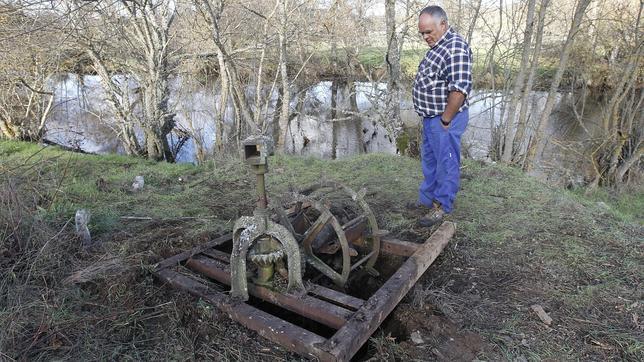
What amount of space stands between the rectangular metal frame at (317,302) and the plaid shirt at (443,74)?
46.6 inches

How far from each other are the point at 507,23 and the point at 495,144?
2.16 m

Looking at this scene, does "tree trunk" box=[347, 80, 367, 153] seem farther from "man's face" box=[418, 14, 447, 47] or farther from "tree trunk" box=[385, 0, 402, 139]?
"man's face" box=[418, 14, 447, 47]

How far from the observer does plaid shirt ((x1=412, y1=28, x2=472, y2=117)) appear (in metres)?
3.37

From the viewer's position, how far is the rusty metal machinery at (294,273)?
229cm

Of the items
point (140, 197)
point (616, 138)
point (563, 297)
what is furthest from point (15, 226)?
point (616, 138)

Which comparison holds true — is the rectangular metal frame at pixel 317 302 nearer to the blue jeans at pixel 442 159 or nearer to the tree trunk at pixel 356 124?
the blue jeans at pixel 442 159

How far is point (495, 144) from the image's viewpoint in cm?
771

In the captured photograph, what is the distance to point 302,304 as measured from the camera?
253cm

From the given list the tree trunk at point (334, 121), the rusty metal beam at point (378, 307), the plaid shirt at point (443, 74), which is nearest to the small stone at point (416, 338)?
the rusty metal beam at point (378, 307)

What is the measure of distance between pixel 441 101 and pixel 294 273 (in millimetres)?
2044

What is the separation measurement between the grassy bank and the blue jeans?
30cm

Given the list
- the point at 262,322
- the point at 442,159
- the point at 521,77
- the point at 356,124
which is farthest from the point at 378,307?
the point at 356,124

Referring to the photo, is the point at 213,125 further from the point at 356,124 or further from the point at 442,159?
the point at 442,159

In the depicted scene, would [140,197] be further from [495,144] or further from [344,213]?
[495,144]
